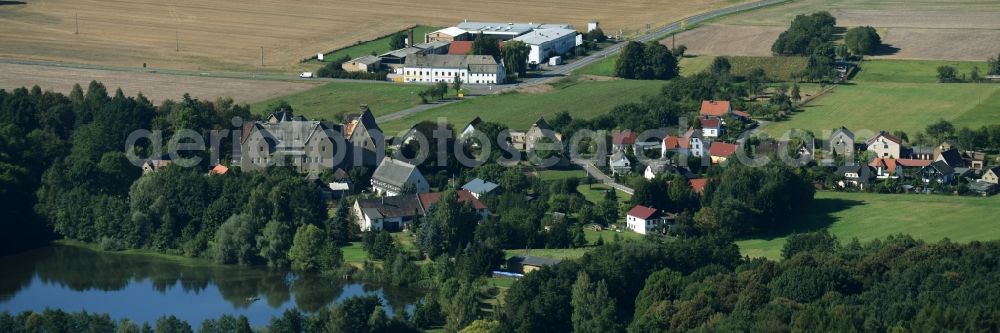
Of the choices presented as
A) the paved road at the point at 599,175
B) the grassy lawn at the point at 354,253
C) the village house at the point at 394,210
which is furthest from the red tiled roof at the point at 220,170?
the paved road at the point at 599,175

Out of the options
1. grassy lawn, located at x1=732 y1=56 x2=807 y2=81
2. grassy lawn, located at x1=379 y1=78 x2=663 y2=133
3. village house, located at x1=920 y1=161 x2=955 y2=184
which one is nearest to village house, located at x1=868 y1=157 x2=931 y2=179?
village house, located at x1=920 y1=161 x2=955 y2=184

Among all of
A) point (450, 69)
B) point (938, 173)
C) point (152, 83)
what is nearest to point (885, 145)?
point (938, 173)

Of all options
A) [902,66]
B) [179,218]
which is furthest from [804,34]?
[179,218]

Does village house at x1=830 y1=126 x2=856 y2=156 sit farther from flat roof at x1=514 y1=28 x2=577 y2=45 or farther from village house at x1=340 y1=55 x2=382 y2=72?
village house at x1=340 y1=55 x2=382 y2=72

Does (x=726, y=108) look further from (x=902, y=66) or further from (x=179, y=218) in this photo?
(x=179, y=218)

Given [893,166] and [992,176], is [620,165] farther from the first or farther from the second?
[992,176]
